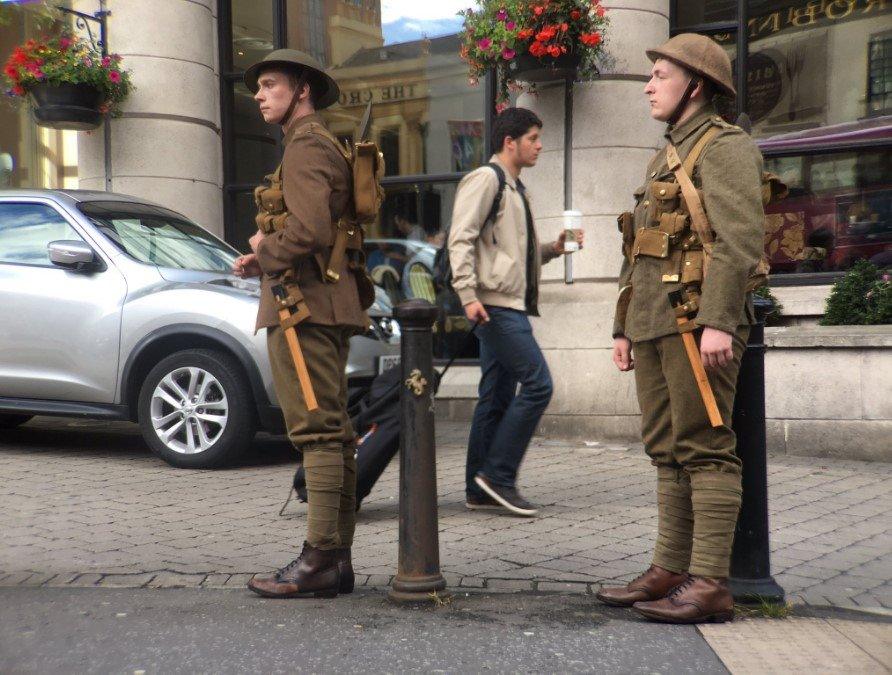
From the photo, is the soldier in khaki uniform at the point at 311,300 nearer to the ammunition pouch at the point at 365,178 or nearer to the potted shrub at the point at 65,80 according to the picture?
the ammunition pouch at the point at 365,178

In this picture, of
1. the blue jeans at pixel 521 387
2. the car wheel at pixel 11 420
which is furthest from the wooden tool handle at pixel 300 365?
the car wheel at pixel 11 420

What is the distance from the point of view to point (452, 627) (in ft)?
12.6

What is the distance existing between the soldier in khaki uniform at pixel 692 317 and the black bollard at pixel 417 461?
0.65 metres

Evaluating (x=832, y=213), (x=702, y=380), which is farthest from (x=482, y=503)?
(x=832, y=213)

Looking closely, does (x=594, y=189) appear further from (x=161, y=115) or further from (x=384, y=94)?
(x=161, y=115)

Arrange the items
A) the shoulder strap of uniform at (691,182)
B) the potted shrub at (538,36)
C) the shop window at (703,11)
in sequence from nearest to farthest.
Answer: the shoulder strap of uniform at (691,182) < the potted shrub at (538,36) < the shop window at (703,11)

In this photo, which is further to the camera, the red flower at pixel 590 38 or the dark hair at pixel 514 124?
the red flower at pixel 590 38

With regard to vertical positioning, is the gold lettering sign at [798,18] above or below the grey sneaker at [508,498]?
above

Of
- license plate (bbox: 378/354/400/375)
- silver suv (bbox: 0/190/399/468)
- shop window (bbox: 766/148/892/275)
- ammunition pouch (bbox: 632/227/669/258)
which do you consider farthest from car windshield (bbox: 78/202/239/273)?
ammunition pouch (bbox: 632/227/669/258)

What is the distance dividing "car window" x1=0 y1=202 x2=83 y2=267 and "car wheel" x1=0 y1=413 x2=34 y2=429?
160 centimetres

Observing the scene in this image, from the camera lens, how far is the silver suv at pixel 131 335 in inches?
286

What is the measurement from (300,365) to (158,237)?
4347mm

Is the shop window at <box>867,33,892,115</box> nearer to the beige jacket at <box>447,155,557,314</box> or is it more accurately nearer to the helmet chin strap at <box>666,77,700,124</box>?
the beige jacket at <box>447,155,557,314</box>

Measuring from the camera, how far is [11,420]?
29.7 feet
